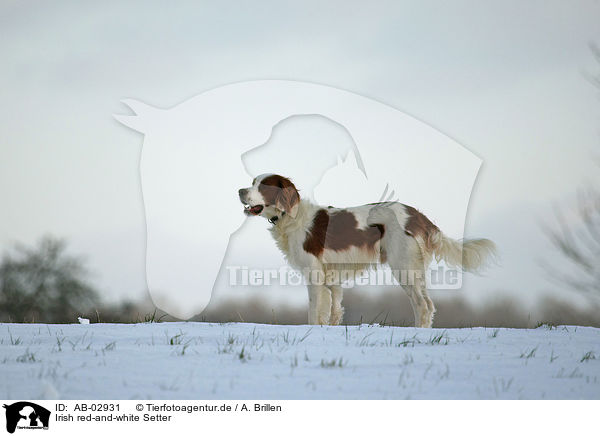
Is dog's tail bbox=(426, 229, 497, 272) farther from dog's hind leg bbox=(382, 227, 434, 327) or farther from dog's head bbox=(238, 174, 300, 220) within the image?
dog's head bbox=(238, 174, 300, 220)

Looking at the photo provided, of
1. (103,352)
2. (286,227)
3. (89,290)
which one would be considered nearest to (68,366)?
(103,352)

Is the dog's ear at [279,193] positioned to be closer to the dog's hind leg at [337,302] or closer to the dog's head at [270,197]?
the dog's head at [270,197]

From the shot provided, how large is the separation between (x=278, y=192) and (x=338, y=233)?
3.22 feet

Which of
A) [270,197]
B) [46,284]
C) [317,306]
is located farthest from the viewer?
[46,284]

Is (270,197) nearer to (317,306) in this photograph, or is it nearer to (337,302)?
(317,306)

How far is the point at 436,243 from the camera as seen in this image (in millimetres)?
9008

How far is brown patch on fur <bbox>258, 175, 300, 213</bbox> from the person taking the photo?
848 cm

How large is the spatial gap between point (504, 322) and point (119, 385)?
18.6 feet

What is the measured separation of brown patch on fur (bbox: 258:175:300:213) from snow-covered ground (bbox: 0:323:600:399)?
2.19 m

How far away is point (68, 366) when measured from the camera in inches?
187

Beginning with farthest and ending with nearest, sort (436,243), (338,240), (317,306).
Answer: (436,243) < (338,240) < (317,306)

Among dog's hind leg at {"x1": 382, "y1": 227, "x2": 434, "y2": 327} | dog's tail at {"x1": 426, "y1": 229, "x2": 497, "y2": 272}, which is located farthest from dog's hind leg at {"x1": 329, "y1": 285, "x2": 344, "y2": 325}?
dog's tail at {"x1": 426, "y1": 229, "x2": 497, "y2": 272}

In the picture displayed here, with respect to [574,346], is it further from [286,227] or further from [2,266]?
[2,266]
